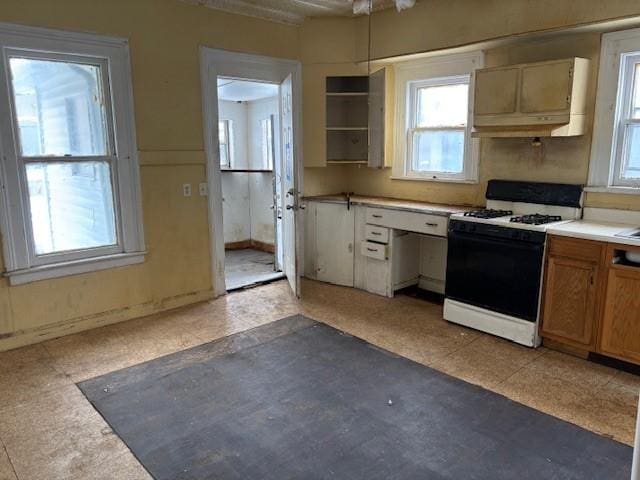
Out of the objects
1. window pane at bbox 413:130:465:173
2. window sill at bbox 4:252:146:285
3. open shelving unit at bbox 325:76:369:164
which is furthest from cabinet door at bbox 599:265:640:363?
window sill at bbox 4:252:146:285

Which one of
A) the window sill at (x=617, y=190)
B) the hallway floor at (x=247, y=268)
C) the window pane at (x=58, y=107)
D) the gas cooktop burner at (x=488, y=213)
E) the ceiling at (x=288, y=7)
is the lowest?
the hallway floor at (x=247, y=268)

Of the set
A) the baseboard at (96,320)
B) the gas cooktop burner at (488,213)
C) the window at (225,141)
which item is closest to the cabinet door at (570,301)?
the gas cooktop burner at (488,213)

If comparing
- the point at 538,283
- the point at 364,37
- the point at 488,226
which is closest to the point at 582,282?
the point at 538,283

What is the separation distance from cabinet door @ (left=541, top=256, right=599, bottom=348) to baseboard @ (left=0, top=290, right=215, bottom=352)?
2921mm

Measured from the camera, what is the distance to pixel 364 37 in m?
4.73

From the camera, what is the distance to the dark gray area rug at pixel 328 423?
2131 millimetres

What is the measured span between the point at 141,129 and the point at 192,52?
0.83m

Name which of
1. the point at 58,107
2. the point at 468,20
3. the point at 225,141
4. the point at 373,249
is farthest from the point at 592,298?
the point at 225,141

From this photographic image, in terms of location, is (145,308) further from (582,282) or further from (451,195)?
(582,282)

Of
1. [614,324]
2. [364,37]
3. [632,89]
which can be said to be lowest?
[614,324]

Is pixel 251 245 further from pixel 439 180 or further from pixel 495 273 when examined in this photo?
pixel 495 273

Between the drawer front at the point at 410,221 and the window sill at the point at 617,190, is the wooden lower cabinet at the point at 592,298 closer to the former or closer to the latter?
the window sill at the point at 617,190

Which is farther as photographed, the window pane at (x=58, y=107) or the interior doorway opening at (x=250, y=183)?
the interior doorway opening at (x=250, y=183)

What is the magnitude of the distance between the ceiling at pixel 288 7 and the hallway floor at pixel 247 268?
8.55 ft
